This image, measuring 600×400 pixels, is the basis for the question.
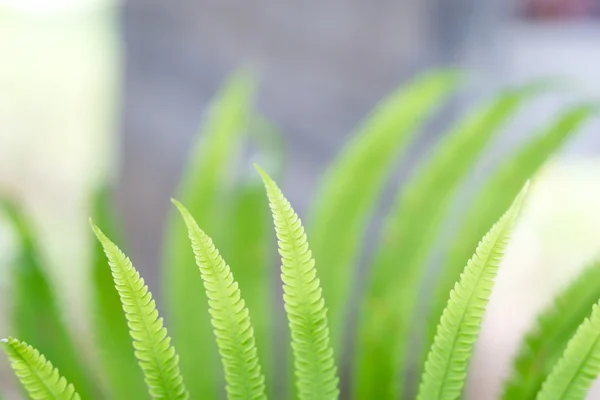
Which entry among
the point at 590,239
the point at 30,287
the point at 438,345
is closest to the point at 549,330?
the point at 438,345

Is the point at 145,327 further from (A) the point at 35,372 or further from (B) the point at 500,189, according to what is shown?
(B) the point at 500,189

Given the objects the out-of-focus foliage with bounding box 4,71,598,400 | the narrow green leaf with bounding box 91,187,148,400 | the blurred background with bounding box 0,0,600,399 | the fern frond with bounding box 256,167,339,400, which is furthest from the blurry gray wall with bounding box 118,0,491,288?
the fern frond with bounding box 256,167,339,400

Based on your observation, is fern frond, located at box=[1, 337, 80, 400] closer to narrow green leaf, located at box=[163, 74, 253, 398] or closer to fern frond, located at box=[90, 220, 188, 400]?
fern frond, located at box=[90, 220, 188, 400]

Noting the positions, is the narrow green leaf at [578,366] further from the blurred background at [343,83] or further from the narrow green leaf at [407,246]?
the blurred background at [343,83]

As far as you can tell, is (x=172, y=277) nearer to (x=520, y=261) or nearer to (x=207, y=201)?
(x=207, y=201)

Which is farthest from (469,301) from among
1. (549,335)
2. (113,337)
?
(113,337)

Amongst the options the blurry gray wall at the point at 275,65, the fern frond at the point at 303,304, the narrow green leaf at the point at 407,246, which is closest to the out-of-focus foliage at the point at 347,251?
the narrow green leaf at the point at 407,246
